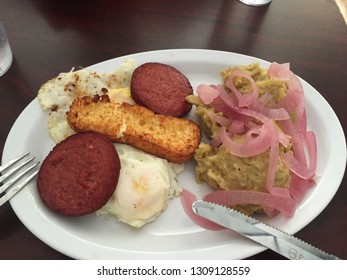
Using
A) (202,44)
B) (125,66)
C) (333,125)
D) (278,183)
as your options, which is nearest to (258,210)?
(278,183)

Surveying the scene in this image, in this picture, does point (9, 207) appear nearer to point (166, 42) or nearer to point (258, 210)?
point (258, 210)

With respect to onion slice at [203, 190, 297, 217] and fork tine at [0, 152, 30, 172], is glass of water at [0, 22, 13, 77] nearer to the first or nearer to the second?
fork tine at [0, 152, 30, 172]

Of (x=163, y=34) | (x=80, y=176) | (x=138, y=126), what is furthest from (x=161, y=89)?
(x=163, y=34)

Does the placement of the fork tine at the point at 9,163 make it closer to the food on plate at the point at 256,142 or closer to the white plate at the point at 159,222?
the white plate at the point at 159,222

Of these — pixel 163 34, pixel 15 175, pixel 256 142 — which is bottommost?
pixel 15 175

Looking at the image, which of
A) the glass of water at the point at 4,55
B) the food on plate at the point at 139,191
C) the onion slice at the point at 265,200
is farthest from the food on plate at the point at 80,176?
the glass of water at the point at 4,55

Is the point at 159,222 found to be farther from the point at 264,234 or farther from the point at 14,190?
the point at 14,190
